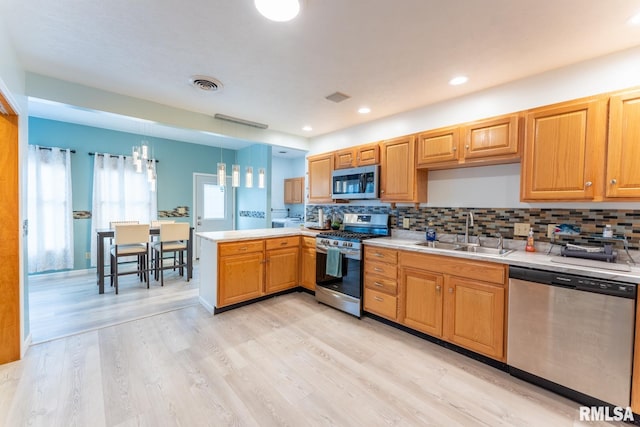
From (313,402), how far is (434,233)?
1997 millimetres

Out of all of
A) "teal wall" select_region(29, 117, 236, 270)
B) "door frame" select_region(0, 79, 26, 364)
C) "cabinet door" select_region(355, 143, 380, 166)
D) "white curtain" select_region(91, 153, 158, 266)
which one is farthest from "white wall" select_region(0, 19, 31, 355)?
"cabinet door" select_region(355, 143, 380, 166)

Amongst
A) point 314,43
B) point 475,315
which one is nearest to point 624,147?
point 475,315

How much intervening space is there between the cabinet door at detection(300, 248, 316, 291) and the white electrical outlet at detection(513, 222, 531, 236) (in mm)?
2207

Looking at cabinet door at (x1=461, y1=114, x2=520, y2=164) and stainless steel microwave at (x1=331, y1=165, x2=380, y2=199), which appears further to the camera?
stainless steel microwave at (x1=331, y1=165, x2=380, y2=199)

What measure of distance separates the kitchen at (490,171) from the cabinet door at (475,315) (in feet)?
2.41

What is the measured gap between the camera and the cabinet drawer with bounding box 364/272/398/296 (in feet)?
9.00

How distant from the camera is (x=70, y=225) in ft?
14.8

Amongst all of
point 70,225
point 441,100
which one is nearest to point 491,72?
point 441,100

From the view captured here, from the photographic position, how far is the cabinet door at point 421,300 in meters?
2.43

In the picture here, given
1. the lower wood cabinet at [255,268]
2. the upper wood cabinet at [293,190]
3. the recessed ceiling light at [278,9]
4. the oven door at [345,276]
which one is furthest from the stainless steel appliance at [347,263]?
the upper wood cabinet at [293,190]

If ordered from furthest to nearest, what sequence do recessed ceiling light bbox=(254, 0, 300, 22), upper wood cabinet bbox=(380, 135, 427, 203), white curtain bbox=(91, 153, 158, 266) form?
1. white curtain bbox=(91, 153, 158, 266)
2. upper wood cabinet bbox=(380, 135, 427, 203)
3. recessed ceiling light bbox=(254, 0, 300, 22)

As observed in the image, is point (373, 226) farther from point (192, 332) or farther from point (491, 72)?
point (192, 332)

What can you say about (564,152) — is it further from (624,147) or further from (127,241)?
(127,241)

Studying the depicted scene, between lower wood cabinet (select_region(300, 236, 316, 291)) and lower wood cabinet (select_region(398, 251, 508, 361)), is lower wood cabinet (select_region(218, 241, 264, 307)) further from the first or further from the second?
lower wood cabinet (select_region(398, 251, 508, 361))
